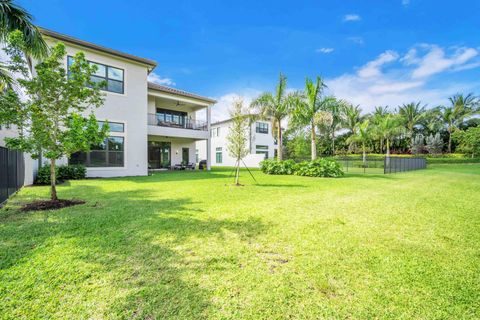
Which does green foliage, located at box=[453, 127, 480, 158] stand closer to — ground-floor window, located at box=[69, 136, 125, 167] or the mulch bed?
ground-floor window, located at box=[69, 136, 125, 167]

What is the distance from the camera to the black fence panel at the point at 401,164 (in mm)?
17188

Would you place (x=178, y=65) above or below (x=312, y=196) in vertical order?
above

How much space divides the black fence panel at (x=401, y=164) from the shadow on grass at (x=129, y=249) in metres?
17.0

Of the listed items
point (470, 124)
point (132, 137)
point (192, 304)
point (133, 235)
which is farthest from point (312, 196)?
point (470, 124)

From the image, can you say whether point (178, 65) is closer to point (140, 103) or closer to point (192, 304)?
point (140, 103)

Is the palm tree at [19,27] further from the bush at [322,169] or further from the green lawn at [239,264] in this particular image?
the bush at [322,169]

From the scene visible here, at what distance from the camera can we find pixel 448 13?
14.0 meters

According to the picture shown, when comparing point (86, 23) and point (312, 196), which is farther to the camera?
point (86, 23)

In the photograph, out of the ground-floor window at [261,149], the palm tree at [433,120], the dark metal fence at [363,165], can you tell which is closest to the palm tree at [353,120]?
the palm tree at [433,120]

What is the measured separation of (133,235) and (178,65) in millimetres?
19096

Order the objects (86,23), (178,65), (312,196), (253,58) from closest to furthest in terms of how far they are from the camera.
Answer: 1. (312,196)
2. (86,23)
3. (253,58)
4. (178,65)

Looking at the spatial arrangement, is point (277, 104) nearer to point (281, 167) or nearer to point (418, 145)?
point (281, 167)

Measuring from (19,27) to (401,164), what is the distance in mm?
24835

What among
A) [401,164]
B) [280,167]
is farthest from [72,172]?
[401,164]
